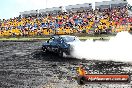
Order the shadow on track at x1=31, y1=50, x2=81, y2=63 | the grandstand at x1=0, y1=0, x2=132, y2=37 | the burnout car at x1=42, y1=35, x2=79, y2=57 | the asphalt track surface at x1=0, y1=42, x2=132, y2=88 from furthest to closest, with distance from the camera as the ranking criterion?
the grandstand at x1=0, y1=0, x2=132, y2=37, the burnout car at x1=42, y1=35, x2=79, y2=57, the shadow on track at x1=31, y1=50, x2=81, y2=63, the asphalt track surface at x1=0, y1=42, x2=132, y2=88

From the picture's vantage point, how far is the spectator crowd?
138 feet

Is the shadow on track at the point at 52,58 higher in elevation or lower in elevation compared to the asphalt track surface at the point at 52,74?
lower

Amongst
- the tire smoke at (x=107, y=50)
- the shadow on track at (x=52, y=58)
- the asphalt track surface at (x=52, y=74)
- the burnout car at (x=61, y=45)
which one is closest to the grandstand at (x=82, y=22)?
the tire smoke at (x=107, y=50)

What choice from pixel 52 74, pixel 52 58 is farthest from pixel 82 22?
pixel 52 74

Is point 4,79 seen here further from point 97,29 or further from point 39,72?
point 97,29

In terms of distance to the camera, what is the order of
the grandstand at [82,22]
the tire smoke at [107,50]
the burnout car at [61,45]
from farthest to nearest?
the grandstand at [82,22] < the burnout car at [61,45] < the tire smoke at [107,50]

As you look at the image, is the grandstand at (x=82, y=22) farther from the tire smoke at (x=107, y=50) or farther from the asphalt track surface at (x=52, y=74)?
the asphalt track surface at (x=52, y=74)

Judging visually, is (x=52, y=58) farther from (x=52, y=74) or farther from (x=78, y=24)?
(x=78, y=24)

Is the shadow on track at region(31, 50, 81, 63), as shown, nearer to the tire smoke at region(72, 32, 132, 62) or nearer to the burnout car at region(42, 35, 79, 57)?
the burnout car at region(42, 35, 79, 57)

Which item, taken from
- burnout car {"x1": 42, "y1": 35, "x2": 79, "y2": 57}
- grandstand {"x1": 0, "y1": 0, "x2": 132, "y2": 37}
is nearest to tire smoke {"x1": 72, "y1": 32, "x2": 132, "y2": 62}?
burnout car {"x1": 42, "y1": 35, "x2": 79, "y2": 57}

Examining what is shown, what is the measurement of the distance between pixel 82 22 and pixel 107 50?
25596 millimetres

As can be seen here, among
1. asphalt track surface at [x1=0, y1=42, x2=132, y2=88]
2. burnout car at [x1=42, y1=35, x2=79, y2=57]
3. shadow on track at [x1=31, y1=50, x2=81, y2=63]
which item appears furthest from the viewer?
burnout car at [x1=42, y1=35, x2=79, y2=57]

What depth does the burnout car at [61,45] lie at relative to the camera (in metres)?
21.2

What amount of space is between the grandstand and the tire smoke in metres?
17.4
